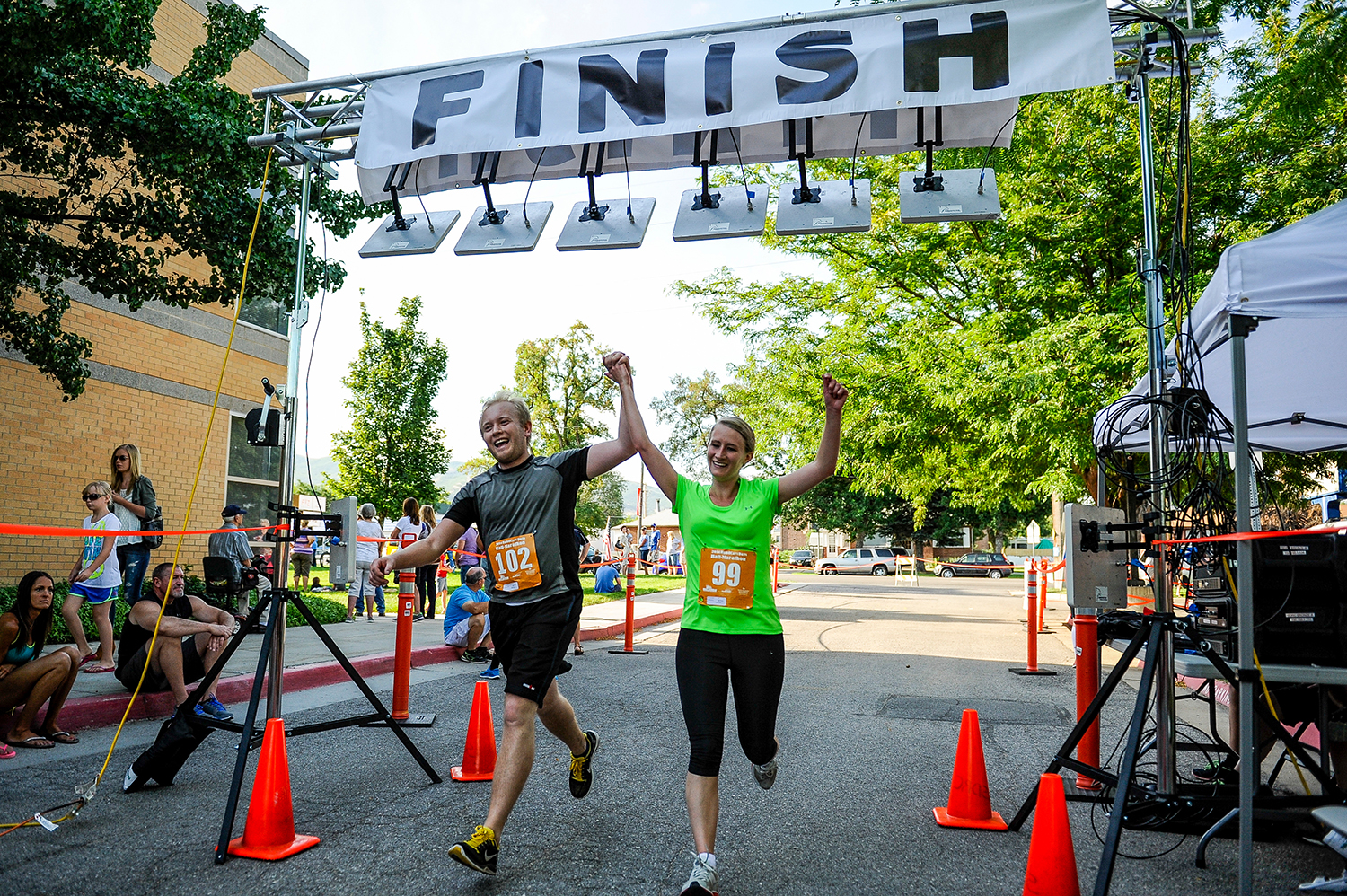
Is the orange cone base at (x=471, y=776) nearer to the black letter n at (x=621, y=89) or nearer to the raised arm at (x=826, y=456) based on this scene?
the raised arm at (x=826, y=456)

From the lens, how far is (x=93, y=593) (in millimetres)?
8039

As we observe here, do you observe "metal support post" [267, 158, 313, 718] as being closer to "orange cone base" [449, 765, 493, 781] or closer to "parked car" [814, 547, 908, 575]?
"orange cone base" [449, 765, 493, 781]

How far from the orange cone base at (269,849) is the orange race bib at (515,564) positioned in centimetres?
152

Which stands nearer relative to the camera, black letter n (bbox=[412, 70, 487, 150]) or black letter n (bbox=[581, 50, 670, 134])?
black letter n (bbox=[581, 50, 670, 134])

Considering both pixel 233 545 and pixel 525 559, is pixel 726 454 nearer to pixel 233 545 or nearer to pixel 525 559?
pixel 525 559

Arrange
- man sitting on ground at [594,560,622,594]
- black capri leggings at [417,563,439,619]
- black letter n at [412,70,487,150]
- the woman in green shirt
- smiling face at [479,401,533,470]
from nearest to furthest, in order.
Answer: the woman in green shirt, smiling face at [479,401,533,470], black letter n at [412,70,487,150], black capri leggings at [417,563,439,619], man sitting on ground at [594,560,622,594]

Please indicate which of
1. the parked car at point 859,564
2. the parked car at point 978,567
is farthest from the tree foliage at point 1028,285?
the parked car at point 978,567

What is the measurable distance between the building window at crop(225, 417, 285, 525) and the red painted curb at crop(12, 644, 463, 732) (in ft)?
25.1

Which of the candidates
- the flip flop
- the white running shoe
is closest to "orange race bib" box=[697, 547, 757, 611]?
the white running shoe

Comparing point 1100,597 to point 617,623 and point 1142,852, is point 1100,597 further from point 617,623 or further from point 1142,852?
point 617,623

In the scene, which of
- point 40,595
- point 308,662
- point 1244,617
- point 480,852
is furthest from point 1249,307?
point 308,662

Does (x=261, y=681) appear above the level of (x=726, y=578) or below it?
below

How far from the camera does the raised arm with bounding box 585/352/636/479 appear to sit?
4234mm

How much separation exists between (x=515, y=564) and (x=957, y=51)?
14.8 ft
